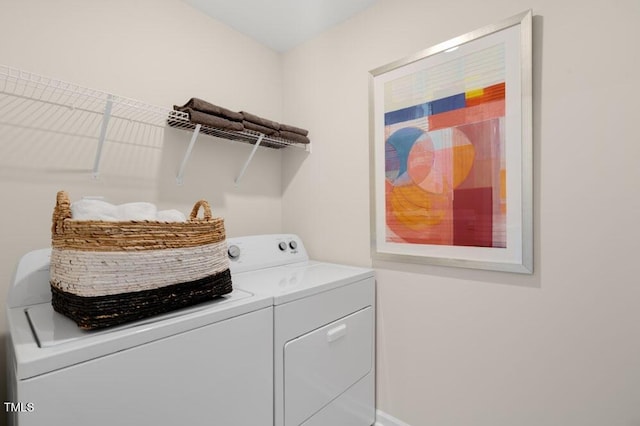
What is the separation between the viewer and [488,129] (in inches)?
49.9

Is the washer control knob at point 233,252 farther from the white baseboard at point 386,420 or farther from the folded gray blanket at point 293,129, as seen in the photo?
the white baseboard at point 386,420

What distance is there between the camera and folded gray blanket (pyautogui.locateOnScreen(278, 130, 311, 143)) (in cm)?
180

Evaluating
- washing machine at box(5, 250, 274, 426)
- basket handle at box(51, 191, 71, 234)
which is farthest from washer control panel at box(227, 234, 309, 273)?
basket handle at box(51, 191, 71, 234)

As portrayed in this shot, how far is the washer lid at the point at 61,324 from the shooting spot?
2.40 feet

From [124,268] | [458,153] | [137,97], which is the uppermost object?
[137,97]

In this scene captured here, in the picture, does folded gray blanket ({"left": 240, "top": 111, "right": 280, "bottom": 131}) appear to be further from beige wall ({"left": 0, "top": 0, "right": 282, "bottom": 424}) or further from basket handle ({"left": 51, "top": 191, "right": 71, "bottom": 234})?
basket handle ({"left": 51, "top": 191, "right": 71, "bottom": 234})

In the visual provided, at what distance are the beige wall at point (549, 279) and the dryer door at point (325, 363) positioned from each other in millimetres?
171

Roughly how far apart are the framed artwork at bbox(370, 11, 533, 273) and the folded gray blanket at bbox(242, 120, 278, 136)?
0.58m

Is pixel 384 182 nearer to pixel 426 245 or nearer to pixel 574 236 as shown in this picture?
pixel 426 245

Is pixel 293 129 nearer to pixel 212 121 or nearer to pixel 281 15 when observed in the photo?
pixel 212 121

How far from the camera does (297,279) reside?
1396 millimetres

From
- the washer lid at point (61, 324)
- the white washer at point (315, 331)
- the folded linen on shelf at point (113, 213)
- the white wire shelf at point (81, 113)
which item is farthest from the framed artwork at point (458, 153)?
the folded linen on shelf at point (113, 213)

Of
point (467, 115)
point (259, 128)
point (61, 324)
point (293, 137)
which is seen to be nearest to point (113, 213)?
point (61, 324)

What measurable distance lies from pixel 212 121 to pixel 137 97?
1.27 feet
